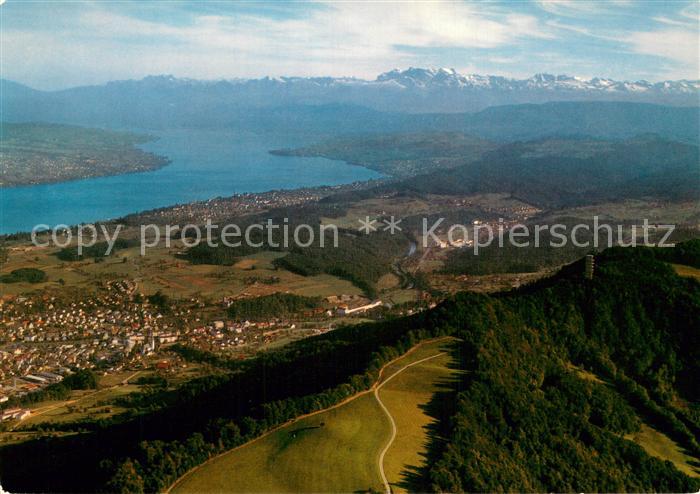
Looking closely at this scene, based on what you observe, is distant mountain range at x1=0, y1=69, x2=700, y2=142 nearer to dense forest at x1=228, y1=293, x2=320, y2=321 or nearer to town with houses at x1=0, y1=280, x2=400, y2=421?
dense forest at x1=228, y1=293, x2=320, y2=321

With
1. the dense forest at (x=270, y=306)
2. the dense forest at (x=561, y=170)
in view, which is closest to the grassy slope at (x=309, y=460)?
the dense forest at (x=270, y=306)

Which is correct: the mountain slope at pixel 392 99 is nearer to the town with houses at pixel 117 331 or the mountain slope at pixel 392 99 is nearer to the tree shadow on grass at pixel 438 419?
the town with houses at pixel 117 331

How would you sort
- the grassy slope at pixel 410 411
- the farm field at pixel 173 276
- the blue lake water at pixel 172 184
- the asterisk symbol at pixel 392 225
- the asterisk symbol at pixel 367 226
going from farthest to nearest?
the blue lake water at pixel 172 184
the asterisk symbol at pixel 392 225
the asterisk symbol at pixel 367 226
the farm field at pixel 173 276
the grassy slope at pixel 410 411

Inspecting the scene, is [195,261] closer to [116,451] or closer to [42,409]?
[42,409]

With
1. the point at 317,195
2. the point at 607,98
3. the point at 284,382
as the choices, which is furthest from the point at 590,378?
the point at 607,98

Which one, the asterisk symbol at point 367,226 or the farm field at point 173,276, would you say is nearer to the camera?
the farm field at point 173,276

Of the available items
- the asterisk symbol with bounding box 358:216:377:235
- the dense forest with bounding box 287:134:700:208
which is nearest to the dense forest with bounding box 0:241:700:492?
the asterisk symbol with bounding box 358:216:377:235
